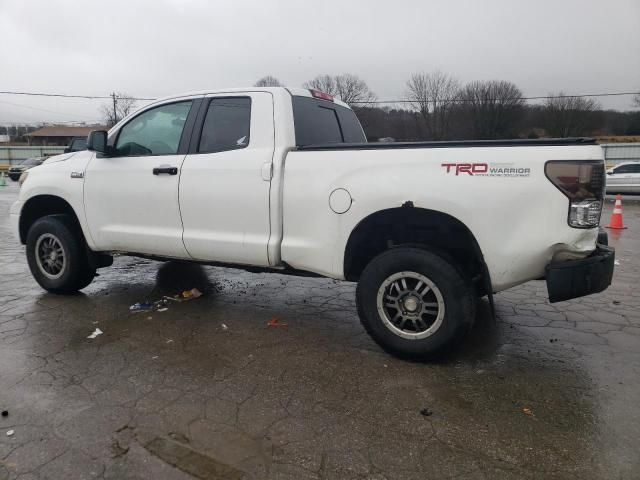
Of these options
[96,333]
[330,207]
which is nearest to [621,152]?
[330,207]

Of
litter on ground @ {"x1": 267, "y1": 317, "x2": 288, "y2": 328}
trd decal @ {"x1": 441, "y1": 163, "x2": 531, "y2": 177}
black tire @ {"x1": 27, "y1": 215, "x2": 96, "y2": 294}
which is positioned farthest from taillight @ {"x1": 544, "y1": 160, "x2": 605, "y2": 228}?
black tire @ {"x1": 27, "y1": 215, "x2": 96, "y2": 294}

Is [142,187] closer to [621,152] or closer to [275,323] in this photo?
[275,323]

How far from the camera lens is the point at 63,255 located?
5.12 meters

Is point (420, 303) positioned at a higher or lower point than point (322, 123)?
lower

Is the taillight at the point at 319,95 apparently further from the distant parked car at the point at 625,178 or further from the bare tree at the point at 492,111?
the bare tree at the point at 492,111

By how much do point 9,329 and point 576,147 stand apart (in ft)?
15.2

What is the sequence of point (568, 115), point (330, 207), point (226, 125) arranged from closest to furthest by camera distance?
point (330, 207) → point (226, 125) → point (568, 115)

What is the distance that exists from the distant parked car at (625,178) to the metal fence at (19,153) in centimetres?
4960

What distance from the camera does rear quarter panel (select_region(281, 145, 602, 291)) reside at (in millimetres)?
3084

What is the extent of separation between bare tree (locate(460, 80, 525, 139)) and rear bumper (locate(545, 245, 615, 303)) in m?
51.9

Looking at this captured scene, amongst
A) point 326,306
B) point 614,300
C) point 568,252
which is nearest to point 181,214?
point 326,306

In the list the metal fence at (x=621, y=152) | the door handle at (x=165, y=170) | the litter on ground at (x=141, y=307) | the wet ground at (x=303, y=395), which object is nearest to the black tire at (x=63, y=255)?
the wet ground at (x=303, y=395)

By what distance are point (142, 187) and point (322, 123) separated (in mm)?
1770

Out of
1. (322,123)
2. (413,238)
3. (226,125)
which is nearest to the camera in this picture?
→ (413,238)
